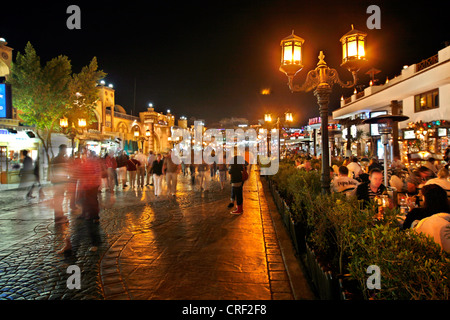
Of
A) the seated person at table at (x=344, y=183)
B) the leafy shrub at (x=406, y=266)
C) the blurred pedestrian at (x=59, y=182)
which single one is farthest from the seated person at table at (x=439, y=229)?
the blurred pedestrian at (x=59, y=182)

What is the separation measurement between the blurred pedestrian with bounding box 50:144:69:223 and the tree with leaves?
1159 centimetres

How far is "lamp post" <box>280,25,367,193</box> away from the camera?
21.1 ft

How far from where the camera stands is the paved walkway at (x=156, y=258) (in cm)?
378

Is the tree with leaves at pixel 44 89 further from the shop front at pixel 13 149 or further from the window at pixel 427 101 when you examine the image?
the window at pixel 427 101

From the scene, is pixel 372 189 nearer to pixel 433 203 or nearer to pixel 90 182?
pixel 433 203

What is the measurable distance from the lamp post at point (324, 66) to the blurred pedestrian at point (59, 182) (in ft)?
19.6

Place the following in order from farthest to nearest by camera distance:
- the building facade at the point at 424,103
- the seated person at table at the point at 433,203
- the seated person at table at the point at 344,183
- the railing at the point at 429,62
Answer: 1. the railing at the point at 429,62
2. the building facade at the point at 424,103
3. the seated person at table at the point at 344,183
4. the seated person at table at the point at 433,203

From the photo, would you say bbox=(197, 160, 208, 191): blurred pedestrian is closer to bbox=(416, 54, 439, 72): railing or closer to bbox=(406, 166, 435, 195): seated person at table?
bbox=(406, 166, 435, 195): seated person at table

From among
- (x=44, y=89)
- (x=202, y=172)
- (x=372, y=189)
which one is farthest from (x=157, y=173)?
(x=44, y=89)

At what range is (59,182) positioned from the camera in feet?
22.6

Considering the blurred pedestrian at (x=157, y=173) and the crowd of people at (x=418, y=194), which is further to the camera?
the blurred pedestrian at (x=157, y=173)

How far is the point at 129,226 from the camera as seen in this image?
7027mm

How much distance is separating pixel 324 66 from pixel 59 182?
7.12m

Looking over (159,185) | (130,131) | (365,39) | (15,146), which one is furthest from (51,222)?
(130,131)
